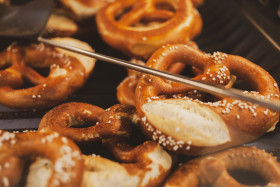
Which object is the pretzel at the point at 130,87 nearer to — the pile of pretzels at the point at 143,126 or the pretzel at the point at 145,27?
the pile of pretzels at the point at 143,126

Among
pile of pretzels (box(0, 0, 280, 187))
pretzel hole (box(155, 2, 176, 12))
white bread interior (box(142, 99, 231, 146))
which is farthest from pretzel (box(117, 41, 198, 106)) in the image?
pretzel hole (box(155, 2, 176, 12))

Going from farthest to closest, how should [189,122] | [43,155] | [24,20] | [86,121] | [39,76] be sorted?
[24,20]
[39,76]
[86,121]
[189,122]
[43,155]

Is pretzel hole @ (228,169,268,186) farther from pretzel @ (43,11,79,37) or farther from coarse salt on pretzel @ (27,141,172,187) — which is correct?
pretzel @ (43,11,79,37)

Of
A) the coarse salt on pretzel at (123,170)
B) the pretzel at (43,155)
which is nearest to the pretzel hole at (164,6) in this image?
the coarse salt on pretzel at (123,170)

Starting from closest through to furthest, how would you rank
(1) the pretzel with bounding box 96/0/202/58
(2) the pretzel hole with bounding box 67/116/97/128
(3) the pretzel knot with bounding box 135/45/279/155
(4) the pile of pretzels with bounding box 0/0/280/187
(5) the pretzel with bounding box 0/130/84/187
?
(5) the pretzel with bounding box 0/130/84/187 → (4) the pile of pretzels with bounding box 0/0/280/187 → (3) the pretzel knot with bounding box 135/45/279/155 → (2) the pretzel hole with bounding box 67/116/97/128 → (1) the pretzel with bounding box 96/0/202/58

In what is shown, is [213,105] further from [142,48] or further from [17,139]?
[17,139]

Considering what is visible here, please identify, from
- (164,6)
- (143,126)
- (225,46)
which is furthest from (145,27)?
(143,126)

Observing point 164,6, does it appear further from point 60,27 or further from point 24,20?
point 24,20
